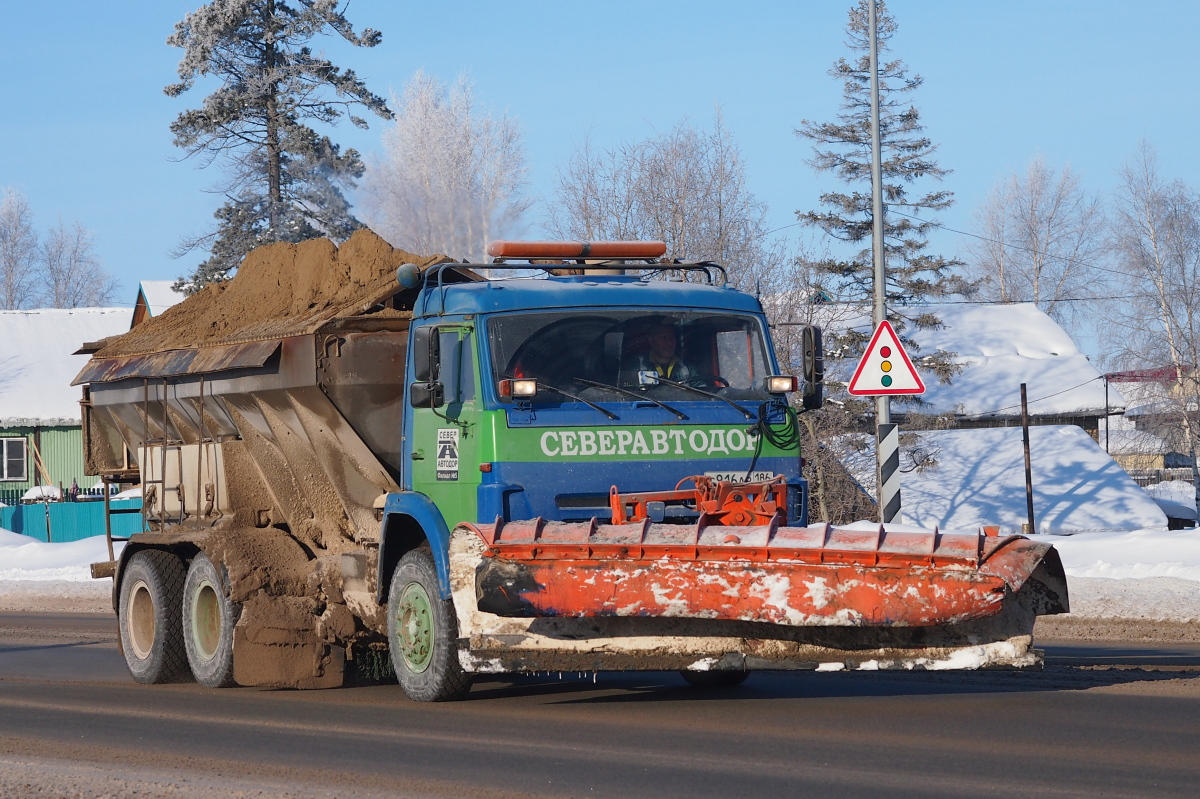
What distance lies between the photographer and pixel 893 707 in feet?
26.2

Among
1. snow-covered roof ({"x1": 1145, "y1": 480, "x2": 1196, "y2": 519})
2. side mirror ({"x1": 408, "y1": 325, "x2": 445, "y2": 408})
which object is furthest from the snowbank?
snow-covered roof ({"x1": 1145, "y1": 480, "x2": 1196, "y2": 519})

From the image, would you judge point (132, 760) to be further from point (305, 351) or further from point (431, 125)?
point (431, 125)

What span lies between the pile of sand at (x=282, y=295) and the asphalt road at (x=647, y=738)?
279 cm

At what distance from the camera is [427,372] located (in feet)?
28.3

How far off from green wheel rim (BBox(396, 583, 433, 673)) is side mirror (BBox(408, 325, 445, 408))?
1146 mm

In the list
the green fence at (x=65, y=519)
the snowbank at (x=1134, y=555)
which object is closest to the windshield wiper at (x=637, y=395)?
the snowbank at (x=1134, y=555)

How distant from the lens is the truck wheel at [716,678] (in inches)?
371

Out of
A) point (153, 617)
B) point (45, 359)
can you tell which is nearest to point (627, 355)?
point (153, 617)

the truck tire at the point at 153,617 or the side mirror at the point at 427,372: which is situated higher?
the side mirror at the point at 427,372

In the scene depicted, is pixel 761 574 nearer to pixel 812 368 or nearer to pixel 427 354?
pixel 812 368

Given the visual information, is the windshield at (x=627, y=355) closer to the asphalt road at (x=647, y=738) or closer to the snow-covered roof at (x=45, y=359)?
the asphalt road at (x=647, y=738)

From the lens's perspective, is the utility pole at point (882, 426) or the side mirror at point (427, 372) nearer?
the side mirror at point (427, 372)

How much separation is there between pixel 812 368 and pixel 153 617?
586 cm

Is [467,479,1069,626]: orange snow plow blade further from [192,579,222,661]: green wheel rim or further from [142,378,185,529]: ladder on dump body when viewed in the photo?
[142,378,185,529]: ladder on dump body
